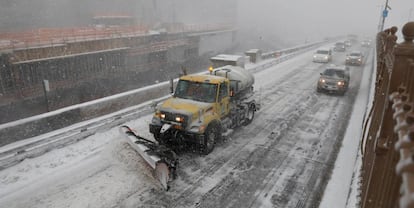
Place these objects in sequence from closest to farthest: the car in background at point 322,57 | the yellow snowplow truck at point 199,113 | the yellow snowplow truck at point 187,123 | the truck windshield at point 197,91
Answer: the yellow snowplow truck at point 187,123, the yellow snowplow truck at point 199,113, the truck windshield at point 197,91, the car in background at point 322,57

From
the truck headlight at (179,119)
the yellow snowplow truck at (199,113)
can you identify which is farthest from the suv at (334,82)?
the truck headlight at (179,119)

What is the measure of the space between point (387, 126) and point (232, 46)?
2465 inches

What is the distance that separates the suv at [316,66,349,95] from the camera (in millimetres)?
19797

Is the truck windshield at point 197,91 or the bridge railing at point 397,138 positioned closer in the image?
the bridge railing at point 397,138

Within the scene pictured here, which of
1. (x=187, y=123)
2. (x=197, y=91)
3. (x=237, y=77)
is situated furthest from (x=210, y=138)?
(x=237, y=77)

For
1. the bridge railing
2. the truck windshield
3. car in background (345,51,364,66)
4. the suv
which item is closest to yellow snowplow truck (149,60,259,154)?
the truck windshield

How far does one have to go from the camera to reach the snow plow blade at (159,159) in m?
8.50

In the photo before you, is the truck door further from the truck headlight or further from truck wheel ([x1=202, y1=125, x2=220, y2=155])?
the truck headlight

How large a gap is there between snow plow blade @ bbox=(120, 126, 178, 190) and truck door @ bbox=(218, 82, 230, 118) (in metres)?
3.17

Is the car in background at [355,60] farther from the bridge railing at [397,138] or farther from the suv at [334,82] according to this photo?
the bridge railing at [397,138]

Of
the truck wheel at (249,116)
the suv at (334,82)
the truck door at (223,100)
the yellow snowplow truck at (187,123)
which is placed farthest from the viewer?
the suv at (334,82)

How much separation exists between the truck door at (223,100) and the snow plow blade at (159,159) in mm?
3168

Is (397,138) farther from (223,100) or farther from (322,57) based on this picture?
(322,57)

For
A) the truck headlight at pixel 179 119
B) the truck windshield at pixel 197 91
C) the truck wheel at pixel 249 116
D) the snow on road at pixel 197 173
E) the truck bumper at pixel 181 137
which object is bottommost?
the snow on road at pixel 197 173
